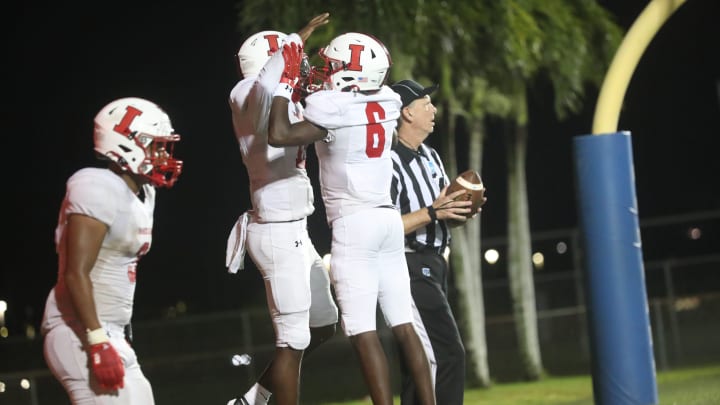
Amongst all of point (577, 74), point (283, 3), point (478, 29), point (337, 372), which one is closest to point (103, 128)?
point (283, 3)

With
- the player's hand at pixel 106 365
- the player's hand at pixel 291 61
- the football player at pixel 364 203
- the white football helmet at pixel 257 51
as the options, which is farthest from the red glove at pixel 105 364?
the white football helmet at pixel 257 51

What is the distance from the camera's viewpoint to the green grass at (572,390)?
9.33 m

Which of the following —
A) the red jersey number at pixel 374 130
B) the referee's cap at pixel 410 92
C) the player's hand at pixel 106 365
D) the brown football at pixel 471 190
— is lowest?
the player's hand at pixel 106 365

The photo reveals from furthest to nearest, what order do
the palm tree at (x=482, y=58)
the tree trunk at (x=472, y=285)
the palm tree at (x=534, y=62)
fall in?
1. the tree trunk at (x=472, y=285)
2. the palm tree at (x=534, y=62)
3. the palm tree at (x=482, y=58)

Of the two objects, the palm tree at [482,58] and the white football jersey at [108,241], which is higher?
the palm tree at [482,58]

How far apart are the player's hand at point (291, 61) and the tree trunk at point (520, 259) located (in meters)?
7.92

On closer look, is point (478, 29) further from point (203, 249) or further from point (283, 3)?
point (203, 249)

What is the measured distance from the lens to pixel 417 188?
7215 millimetres

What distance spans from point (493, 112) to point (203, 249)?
1829 cm

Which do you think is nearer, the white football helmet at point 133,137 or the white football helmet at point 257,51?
the white football helmet at point 133,137

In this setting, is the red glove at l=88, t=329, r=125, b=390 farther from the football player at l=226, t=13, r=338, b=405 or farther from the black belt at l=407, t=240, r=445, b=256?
the black belt at l=407, t=240, r=445, b=256

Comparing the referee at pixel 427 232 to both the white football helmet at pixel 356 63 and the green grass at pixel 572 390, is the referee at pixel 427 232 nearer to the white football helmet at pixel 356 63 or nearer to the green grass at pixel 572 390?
the white football helmet at pixel 356 63

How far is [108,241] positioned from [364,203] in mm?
1693

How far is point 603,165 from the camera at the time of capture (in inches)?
264
